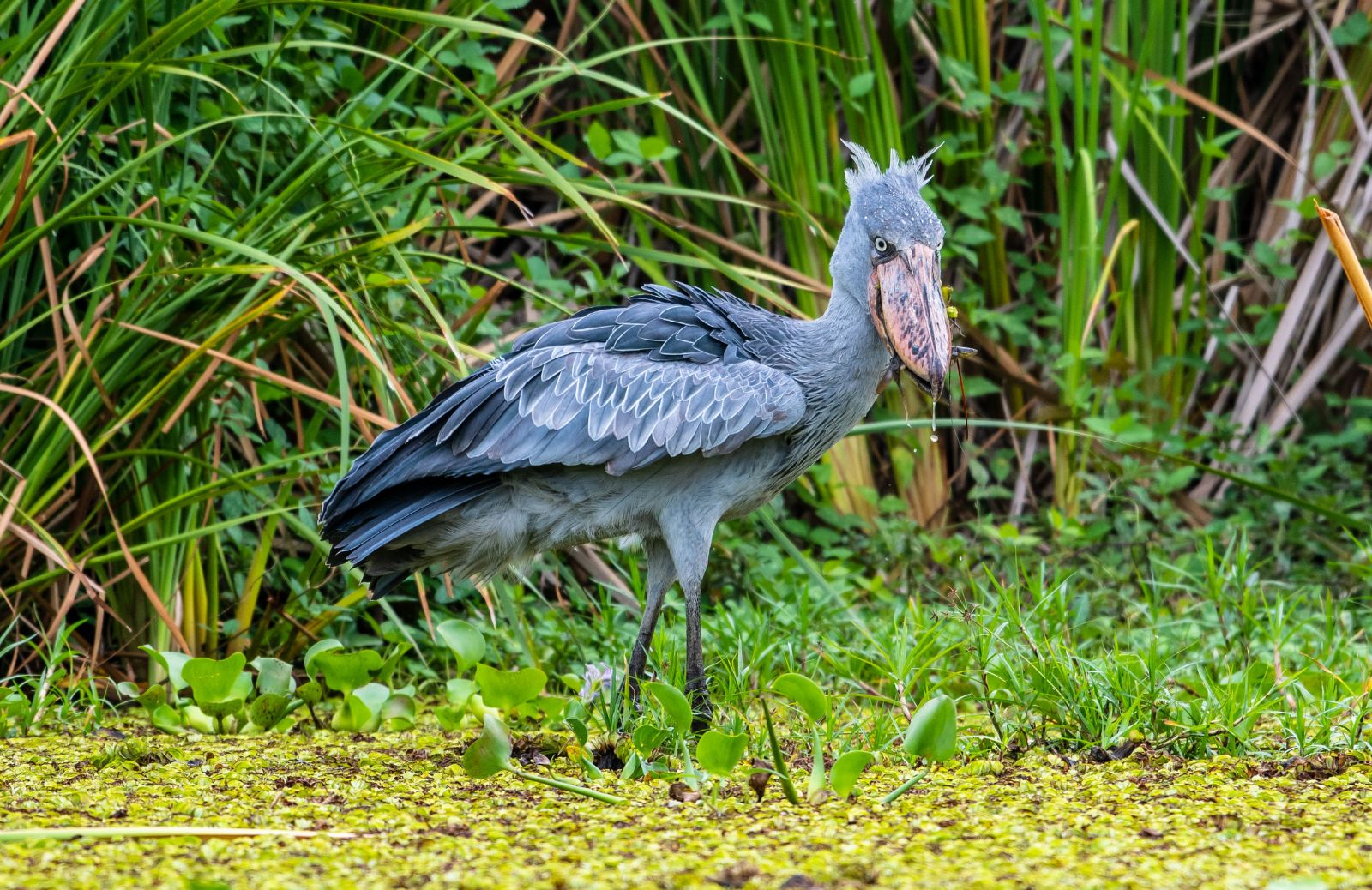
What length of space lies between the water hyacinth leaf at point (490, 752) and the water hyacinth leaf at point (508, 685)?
1.44ft

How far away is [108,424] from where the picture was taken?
3418 millimetres

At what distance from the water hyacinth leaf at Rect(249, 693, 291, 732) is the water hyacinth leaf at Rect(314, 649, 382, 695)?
112 mm

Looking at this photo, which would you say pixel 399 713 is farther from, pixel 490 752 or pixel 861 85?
pixel 861 85

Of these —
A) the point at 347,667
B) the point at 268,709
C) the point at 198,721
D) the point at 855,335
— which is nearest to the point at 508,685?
the point at 347,667

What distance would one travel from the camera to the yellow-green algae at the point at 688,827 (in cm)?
194

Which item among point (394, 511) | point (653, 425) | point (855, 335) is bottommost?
point (394, 511)

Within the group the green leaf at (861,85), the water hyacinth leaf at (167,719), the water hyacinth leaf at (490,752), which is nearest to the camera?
the water hyacinth leaf at (490,752)

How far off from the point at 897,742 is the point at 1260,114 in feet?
12.6

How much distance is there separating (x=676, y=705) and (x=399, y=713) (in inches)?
34.2

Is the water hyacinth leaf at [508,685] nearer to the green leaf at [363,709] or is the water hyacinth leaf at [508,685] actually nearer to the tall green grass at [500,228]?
the green leaf at [363,709]

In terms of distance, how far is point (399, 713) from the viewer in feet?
10.6

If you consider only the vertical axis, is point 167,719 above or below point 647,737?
below

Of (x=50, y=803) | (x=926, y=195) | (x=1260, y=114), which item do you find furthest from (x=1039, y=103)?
(x=50, y=803)

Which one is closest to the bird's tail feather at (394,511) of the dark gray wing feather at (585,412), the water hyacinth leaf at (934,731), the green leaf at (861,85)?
the dark gray wing feather at (585,412)
